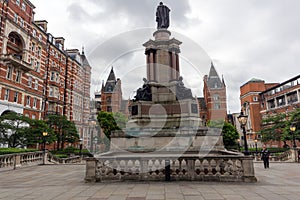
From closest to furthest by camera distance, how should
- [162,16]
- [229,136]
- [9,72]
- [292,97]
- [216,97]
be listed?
[162,16], [9,72], [229,136], [292,97], [216,97]

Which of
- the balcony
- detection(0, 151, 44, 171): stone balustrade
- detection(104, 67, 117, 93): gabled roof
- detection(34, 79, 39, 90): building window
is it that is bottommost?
detection(0, 151, 44, 171): stone balustrade

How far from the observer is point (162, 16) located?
20312 mm

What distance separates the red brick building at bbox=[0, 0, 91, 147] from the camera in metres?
31.5

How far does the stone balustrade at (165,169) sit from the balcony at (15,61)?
30191 mm

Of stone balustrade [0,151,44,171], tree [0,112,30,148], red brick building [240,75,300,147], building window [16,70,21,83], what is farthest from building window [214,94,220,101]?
stone balustrade [0,151,44,171]

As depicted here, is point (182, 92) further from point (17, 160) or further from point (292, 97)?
point (292, 97)

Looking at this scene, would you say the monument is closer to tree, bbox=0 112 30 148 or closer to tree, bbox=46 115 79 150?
tree, bbox=0 112 30 148

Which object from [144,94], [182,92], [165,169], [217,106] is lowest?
[165,169]

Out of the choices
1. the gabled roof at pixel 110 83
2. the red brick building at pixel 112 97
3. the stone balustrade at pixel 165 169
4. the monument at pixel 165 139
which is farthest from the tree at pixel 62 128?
the gabled roof at pixel 110 83

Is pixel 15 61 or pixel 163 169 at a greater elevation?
pixel 15 61

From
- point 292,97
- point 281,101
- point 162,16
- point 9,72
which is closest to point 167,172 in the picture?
point 162,16

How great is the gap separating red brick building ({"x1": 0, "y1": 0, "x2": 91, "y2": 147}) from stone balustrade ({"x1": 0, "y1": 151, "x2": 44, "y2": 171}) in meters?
14.8

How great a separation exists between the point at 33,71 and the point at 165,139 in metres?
34.6

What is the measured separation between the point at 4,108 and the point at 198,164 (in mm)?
31604
